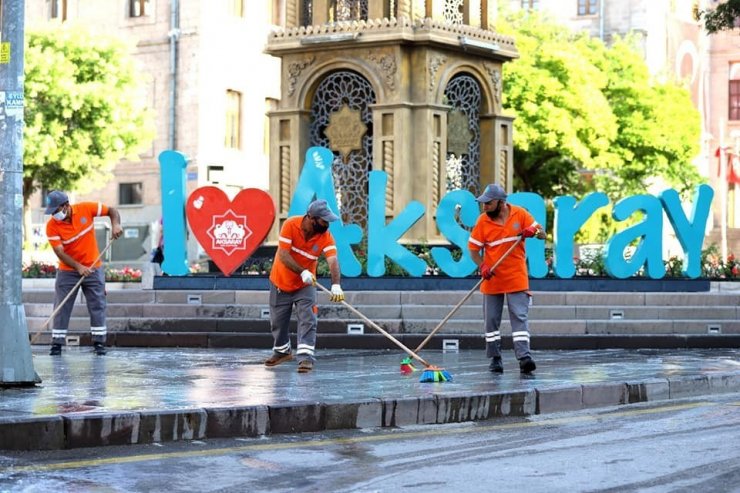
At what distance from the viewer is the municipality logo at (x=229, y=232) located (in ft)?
68.0

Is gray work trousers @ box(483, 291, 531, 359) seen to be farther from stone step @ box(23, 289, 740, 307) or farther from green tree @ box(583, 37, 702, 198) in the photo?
green tree @ box(583, 37, 702, 198)

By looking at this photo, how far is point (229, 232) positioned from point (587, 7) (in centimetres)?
4153

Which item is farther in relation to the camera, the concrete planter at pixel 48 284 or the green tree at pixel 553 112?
the green tree at pixel 553 112

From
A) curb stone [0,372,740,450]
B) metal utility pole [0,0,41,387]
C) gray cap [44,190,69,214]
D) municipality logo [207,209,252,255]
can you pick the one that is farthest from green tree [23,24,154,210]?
curb stone [0,372,740,450]

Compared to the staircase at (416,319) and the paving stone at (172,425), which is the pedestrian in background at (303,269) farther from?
the paving stone at (172,425)

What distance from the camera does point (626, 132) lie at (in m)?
49.6

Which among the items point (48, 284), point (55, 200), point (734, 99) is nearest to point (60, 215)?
point (55, 200)

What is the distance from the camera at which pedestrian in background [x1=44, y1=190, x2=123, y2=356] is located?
16.9 meters

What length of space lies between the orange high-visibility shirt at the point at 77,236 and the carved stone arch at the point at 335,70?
5.68 metres

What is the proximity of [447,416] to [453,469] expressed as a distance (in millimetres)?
2885

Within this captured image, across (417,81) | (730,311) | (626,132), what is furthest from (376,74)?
(626,132)

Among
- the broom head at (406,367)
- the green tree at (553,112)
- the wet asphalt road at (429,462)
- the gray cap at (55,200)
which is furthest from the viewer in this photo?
the green tree at (553,112)

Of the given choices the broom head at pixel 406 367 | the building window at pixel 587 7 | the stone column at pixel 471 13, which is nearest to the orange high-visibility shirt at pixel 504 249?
the broom head at pixel 406 367

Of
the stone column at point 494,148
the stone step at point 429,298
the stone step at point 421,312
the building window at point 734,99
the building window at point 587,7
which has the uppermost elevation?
the building window at point 587,7
